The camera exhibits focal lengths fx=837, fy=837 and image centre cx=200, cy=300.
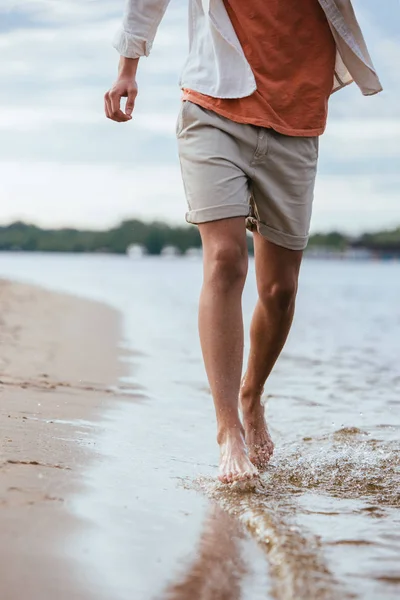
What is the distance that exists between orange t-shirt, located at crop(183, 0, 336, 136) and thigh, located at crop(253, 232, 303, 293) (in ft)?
1.33

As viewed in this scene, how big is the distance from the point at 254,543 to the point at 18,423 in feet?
4.19

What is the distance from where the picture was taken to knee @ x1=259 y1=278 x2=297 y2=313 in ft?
9.62

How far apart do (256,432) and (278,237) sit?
711 millimetres

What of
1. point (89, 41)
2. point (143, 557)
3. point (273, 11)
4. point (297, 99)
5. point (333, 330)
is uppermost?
point (89, 41)

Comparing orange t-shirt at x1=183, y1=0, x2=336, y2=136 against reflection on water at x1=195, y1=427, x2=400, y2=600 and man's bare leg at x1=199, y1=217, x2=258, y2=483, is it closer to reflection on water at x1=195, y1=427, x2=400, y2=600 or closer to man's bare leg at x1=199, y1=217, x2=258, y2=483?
man's bare leg at x1=199, y1=217, x2=258, y2=483

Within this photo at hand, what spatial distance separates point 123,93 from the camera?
2.67 m

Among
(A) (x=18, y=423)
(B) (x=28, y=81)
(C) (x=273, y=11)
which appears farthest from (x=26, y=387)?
(B) (x=28, y=81)

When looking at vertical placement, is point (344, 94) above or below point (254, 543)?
above

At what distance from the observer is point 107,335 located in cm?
726

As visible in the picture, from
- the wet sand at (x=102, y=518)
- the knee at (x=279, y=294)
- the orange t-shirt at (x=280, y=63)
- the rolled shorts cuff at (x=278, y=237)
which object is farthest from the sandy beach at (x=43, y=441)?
the orange t-shirt at (x=280, y=63)

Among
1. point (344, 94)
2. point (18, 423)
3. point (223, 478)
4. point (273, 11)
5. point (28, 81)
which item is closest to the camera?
point (223, 478)

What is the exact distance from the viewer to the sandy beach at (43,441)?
157cm

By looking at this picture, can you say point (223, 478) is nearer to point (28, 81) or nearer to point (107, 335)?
point (107, 335)

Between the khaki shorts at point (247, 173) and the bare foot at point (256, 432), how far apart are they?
0.60 m
